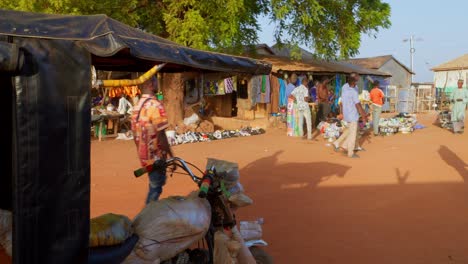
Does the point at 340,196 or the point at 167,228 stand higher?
the point at 167,228

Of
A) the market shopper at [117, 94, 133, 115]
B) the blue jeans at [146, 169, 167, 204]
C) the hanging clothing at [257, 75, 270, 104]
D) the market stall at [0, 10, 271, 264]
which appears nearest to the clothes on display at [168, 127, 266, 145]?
the hanging clothing at [257, 75, 270, 104]

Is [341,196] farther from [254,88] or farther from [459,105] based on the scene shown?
[254,88]

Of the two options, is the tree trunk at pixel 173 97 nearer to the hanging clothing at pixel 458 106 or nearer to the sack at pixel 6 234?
the hanging clothing at pixel 458 106

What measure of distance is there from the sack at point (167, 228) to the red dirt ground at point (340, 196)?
160cm

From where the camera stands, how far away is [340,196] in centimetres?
661

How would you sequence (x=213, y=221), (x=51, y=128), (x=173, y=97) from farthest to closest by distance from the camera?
(x=173, y=97), (x=213, y=221), (x=51, y=128)

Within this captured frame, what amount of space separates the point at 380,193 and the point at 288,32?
33.7 ft

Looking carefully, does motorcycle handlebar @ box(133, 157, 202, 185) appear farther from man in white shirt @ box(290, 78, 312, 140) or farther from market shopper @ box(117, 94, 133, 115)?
market shopper @ box(117, 94, 133, 115)

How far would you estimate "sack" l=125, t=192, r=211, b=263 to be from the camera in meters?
2.84

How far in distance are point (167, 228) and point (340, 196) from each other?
169 inches

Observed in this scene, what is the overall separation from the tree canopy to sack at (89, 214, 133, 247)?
389 inches

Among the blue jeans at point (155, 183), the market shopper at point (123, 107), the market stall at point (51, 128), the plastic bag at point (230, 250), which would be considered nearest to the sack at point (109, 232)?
the market stall at point (51, 128)

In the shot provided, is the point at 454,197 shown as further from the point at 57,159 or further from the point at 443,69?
the point at 443,69

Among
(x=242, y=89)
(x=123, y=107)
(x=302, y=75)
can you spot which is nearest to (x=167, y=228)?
(x=123, y=107)
